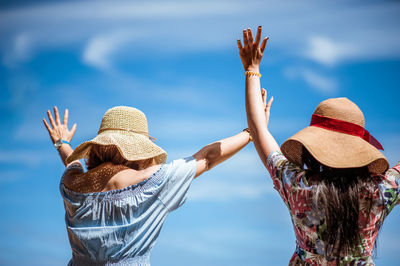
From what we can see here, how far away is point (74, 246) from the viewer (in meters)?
3.50

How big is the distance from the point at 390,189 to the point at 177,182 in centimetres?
150

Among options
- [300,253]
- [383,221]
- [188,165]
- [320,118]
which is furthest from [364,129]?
[188,165]

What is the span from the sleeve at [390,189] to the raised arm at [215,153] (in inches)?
46.8

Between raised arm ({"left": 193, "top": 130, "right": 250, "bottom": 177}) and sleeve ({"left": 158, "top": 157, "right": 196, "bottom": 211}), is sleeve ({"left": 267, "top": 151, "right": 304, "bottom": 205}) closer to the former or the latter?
raised arm ({"left": 193, "top": 130, "right": 250, "bottom": 177})

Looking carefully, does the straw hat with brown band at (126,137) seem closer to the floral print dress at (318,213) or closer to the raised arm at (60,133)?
the raised arm at (60,133)

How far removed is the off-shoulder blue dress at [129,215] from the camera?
331 cm

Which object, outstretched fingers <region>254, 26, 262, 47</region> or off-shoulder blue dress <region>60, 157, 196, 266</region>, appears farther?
outstretched fingers <region>254, 26, 262, 47</region>

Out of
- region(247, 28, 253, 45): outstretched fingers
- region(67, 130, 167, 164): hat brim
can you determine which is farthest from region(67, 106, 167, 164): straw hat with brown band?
region(247, 28, 253, 45): outstretched fingers

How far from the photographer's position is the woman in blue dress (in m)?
3.32

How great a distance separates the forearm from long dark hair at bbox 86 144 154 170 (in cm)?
91

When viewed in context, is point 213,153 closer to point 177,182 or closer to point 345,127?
point 177,182

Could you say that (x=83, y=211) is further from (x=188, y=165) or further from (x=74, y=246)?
(x=188, y=165)

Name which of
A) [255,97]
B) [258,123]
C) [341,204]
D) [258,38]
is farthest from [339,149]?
[258,38]

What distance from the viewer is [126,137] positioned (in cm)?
354
